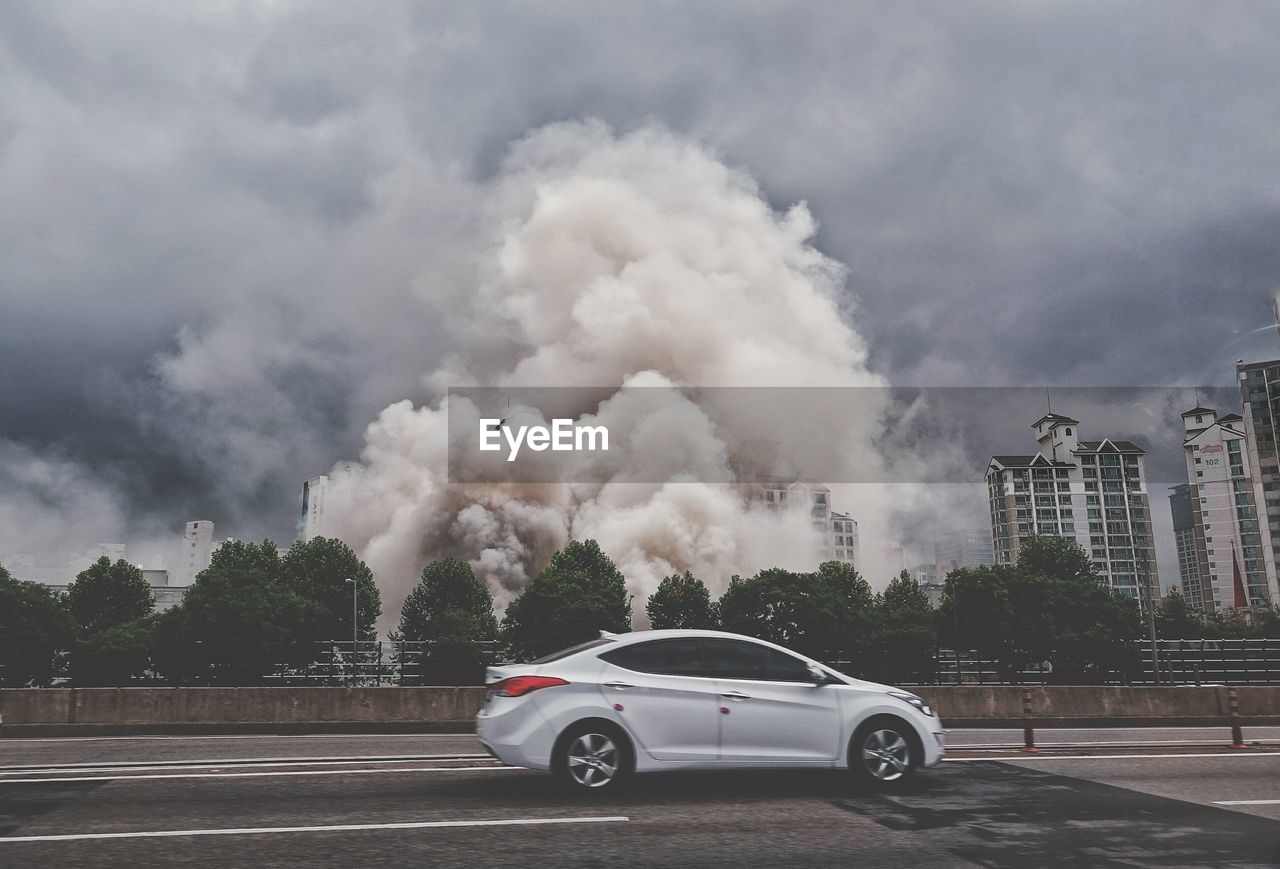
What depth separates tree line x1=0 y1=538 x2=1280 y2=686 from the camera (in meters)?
64.6

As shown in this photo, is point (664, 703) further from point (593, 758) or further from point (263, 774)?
point (263, 774)

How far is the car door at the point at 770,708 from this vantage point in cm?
914

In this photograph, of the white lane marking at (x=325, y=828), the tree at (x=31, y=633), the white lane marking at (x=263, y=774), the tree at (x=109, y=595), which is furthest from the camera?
the tree at (x=109, y=595)

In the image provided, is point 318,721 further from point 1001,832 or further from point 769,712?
point 1001,832

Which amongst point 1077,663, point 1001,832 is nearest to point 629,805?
point 1001,832

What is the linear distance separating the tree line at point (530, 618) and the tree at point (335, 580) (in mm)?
194

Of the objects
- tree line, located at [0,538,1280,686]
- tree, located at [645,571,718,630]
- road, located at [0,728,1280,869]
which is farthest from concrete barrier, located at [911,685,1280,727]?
tree, located at [645,571,718,630]

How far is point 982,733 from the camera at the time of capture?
17969mm

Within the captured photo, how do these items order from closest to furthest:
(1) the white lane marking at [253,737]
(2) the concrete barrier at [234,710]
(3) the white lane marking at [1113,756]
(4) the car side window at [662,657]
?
(4) the car side window at [662,657], (3) the white lane marking at [1113,756], (1) the white lane marking at [253,737], (2) the concrete barrier at [234,710]

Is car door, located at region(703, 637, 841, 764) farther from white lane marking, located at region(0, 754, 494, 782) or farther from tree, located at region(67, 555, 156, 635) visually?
tree, located at region(67, 555, 156, 635)

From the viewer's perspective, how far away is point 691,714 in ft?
29.8

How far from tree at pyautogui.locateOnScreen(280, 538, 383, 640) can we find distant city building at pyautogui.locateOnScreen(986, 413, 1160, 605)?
133 meters

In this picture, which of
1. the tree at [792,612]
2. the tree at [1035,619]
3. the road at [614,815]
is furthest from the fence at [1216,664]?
the road at [614,815]

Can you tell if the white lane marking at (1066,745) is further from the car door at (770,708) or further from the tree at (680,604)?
the tree at (680,604)
